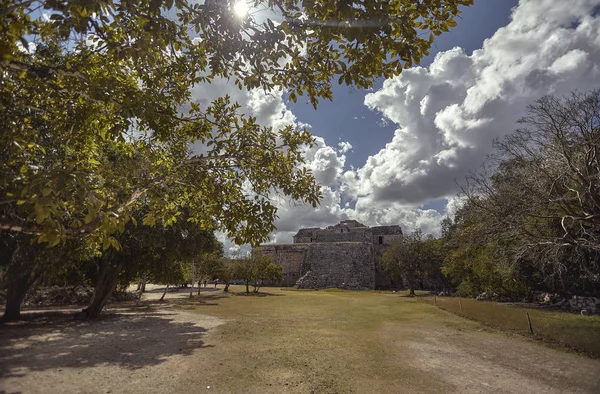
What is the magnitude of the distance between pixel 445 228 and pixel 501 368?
132ft

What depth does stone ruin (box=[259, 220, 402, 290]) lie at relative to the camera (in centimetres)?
4866

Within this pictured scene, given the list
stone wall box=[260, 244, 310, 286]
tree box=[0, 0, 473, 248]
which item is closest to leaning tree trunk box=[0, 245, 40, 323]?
tree box=[0, 0, 473, 248]

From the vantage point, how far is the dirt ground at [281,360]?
6578 millimetres

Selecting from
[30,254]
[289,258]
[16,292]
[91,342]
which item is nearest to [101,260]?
[16,292]

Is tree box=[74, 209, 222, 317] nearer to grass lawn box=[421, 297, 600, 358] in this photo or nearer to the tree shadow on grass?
the tree shadow on grass

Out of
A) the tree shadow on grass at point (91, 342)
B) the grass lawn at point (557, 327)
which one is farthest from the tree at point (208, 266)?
the grass lawn at point (557, 327)

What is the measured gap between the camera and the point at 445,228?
1777 inches

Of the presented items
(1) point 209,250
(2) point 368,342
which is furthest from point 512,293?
(1) point 209,250

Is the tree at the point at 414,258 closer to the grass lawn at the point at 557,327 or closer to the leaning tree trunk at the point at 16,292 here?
the grass lawn at the point at 557,327

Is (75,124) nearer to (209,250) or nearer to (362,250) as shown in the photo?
(209,250)

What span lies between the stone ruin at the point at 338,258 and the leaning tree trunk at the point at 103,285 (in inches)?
1364

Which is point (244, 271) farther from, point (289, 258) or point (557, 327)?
point (557, 327)

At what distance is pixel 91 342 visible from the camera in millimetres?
10438

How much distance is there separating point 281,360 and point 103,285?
12.8 meters
